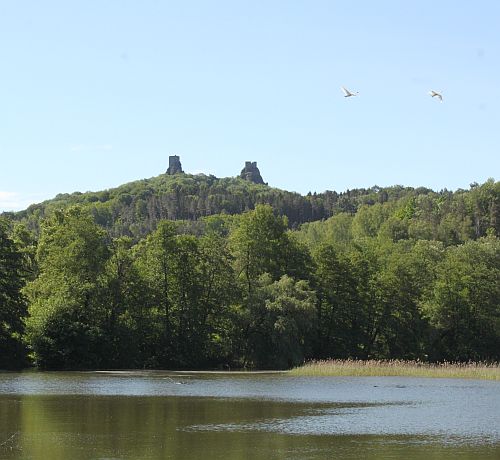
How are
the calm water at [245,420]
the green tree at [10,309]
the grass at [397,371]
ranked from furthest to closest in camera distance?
the green tree at [10,309]
the grass at [397,371]
the calm water at [245,420]

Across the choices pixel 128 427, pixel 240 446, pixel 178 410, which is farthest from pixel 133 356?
pixel 240 446

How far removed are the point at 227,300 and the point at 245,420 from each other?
175 feet

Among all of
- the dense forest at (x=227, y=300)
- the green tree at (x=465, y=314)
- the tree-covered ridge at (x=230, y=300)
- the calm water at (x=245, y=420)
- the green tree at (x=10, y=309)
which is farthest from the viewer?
the green tree at (x=465, y=314)

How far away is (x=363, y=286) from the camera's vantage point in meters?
100

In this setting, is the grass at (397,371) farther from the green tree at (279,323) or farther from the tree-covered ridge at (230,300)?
the tree-covered ridge at (230,300)

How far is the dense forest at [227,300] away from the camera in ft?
272

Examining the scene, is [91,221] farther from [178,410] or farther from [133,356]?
[178,410]

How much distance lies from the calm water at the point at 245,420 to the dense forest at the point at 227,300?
20.9 meters

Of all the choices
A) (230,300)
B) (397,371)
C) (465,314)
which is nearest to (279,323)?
(230,300)

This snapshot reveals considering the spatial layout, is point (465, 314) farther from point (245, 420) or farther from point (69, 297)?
point (245, 420)

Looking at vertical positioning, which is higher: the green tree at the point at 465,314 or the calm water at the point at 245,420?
the green tree at the point at 465,314

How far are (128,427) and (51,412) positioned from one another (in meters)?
6.75

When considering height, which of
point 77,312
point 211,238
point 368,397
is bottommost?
point 368,397

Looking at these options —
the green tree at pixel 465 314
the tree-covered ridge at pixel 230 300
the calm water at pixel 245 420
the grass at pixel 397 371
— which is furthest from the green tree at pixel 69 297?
the green tree at pixel 465 314
